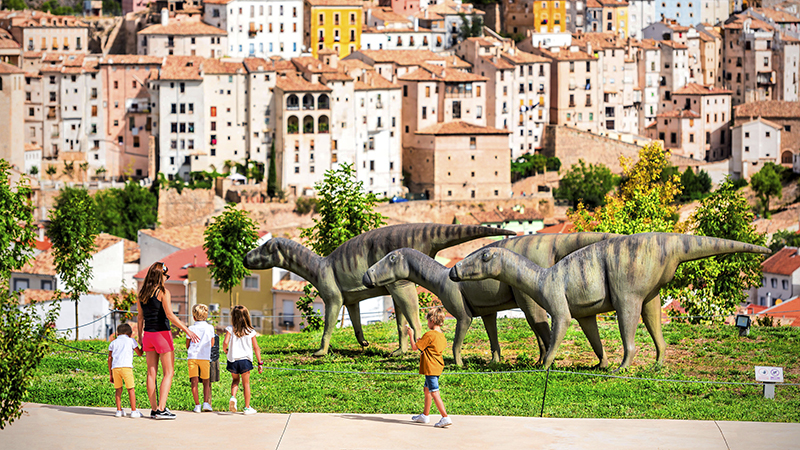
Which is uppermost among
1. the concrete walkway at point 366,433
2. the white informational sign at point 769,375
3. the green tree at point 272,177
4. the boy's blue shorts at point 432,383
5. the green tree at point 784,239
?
the boy's blue shorts at point 432,383

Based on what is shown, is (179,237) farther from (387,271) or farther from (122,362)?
(122,362)

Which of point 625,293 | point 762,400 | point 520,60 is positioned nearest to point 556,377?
point 625,293

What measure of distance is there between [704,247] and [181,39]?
304 ft

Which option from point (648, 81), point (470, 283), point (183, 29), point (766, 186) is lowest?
point (766, 186)

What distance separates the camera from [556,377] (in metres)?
21.0

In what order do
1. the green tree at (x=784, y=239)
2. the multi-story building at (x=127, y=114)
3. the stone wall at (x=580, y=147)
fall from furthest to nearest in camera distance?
the stone wall at (x=580, y=147)
the multi-story building at (x=127, y=114)
the green tree at (x=784, y=239)

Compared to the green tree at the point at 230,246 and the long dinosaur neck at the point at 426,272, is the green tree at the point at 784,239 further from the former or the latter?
the long dinosaur neck at the point at 426,272

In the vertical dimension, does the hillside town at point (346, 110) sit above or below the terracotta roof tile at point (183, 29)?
below

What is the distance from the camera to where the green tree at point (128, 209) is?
93.6 metres

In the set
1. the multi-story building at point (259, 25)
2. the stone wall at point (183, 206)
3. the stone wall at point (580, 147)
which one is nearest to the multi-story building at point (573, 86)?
the stone wall at point (580, 147)

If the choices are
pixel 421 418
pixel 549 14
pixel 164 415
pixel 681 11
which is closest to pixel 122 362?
pixel 164 415

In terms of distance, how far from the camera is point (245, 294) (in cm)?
5553

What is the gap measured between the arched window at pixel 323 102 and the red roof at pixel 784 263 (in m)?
→ 37.2

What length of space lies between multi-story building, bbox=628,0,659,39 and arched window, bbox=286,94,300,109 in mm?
51426
